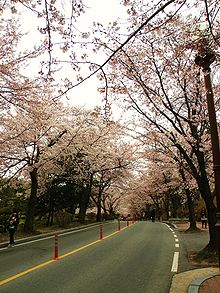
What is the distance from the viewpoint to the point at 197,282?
6.67 meters

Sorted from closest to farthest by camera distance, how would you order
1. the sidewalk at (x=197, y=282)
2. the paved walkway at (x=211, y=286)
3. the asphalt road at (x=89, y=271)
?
the paved walkway at (x=211, y=286) < the sidewalk at (x=197, y=282) < the asphalt road at (x=89, y=271)

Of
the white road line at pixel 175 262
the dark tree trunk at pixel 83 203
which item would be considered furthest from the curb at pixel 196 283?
the dark tree trunk at pixel 83 203

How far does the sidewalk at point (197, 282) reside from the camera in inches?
245

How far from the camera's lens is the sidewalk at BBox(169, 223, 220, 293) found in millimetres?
6220

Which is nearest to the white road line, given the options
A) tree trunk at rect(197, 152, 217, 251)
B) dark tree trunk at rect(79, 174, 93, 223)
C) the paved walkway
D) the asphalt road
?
the asphalt road

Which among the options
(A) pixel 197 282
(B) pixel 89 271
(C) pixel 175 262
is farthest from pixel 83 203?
(A) pixel 197 282

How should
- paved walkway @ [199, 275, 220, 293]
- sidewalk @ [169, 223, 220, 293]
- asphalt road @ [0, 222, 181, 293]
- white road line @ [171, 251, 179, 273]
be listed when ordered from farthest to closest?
white road line @ [171, 251, 179, 273] < asphalt road @ [0, 222, 181, 293] < sidewalk @ [169, 223, 220, 293] < paved walkway @ [199, 275, 220, 293]

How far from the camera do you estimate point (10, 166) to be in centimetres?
2183

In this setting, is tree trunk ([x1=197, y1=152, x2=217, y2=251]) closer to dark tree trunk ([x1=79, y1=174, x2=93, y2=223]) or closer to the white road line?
the white road line

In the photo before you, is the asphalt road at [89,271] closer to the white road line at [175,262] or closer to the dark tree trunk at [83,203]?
the white road line at [175,262]

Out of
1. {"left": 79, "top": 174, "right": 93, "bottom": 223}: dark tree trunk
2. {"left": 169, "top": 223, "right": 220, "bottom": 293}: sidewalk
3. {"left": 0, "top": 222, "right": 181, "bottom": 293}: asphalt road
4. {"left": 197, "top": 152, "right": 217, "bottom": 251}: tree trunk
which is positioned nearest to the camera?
{"left": 169, "top": 223, "right": 220, "bottom": 293}: sidewalk

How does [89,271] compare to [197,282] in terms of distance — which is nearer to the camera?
[197,282]

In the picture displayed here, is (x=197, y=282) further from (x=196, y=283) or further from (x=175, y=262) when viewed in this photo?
(x=175, y=262)

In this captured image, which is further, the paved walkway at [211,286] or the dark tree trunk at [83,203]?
the dark tree trunk at [83,203]
